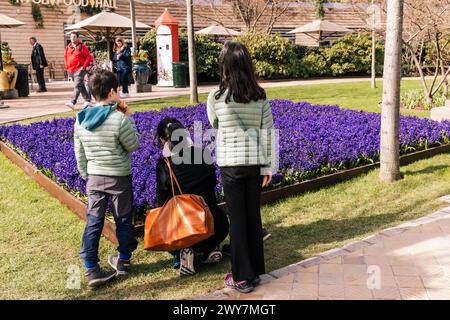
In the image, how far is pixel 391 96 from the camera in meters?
6.45

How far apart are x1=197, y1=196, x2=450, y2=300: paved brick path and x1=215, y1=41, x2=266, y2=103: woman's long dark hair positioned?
1.40 m

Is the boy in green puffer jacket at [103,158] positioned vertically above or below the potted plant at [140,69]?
below

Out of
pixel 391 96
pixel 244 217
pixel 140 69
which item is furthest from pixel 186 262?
pixel 140 69

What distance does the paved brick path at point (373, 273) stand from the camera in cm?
365

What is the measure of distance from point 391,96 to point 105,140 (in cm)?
398

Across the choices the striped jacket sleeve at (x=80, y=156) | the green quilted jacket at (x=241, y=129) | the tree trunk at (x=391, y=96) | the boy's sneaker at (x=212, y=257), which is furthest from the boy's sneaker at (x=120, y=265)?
the tree trunk at (x=391, y=96)

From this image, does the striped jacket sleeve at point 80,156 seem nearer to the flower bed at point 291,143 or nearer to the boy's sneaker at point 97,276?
the boy's sneaker at point 97,276

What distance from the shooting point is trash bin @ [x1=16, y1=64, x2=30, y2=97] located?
54.5 ft

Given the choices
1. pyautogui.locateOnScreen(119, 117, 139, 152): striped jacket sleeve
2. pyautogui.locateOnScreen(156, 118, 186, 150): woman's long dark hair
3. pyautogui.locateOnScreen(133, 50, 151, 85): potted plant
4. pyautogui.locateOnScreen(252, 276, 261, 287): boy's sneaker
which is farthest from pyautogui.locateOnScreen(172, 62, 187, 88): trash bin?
pyautogui.locateOnScreen(252, 276, 261, 287): boy's sneaker

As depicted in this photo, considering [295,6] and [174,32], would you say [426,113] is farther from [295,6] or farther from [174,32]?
[295,6]

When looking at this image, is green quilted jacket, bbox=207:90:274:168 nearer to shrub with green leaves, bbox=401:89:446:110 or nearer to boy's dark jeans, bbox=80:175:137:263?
boy's dark jeans, bbox=80:175:137:263

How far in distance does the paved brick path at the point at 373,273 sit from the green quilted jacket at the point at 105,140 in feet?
4.04
